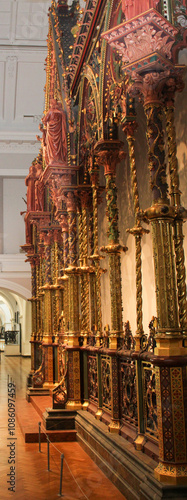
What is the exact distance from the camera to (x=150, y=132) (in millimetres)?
4176

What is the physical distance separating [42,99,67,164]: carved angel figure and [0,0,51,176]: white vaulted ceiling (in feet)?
37.7

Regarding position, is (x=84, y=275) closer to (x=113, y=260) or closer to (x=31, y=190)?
(x=113, y=260)

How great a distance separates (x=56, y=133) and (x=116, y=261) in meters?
2.85

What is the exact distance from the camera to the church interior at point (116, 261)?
393 cm

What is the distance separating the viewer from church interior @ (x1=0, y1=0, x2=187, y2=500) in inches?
155

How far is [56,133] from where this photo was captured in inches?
321

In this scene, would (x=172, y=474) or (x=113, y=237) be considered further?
(x=113, y=237)

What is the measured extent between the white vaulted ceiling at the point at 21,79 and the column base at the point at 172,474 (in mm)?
17052

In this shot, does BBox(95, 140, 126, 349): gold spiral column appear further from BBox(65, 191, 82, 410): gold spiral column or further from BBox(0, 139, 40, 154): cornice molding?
BBox(0, 139, 40, 154): cornice molding

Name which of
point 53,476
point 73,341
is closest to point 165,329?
point 53,476

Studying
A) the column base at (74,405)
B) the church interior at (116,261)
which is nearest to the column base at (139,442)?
the church interior at (116,261)

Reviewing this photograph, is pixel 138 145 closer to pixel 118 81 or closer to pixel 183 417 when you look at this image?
pixel 118 81

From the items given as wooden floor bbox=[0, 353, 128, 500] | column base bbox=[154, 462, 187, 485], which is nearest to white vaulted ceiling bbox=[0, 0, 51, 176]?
wooden floor bbox=[0, 353, 128, 500]

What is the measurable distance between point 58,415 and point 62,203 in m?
3.21
